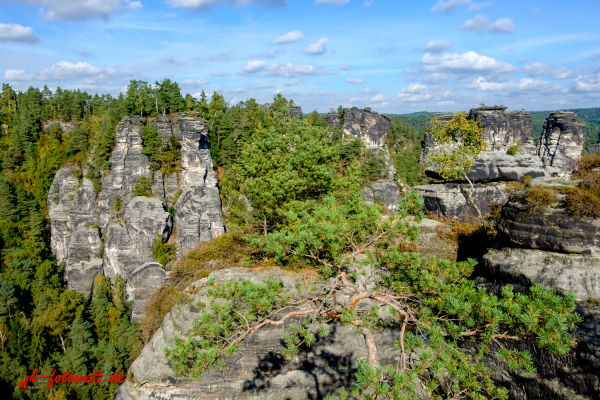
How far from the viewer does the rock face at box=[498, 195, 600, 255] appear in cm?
773

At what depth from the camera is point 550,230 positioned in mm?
8125

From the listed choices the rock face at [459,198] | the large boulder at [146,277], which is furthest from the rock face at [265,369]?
the large boulder at [146,277]

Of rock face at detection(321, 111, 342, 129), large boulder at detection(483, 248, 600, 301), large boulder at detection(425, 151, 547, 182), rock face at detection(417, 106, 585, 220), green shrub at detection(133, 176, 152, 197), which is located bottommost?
green shrub at detection(133, 176, 152, 197)

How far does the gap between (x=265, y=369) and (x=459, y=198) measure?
13249 millimetres

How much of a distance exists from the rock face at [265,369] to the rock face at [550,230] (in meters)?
4.21

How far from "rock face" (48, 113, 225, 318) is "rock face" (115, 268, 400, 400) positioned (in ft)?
94.1

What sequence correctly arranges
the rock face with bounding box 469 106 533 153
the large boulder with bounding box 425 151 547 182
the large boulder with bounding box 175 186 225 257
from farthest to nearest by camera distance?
the rock face with bounding box 469 106 533 153, the large boulder with bounding box 175 186 225 257, the large boulder with bounding box 425 151 547 182

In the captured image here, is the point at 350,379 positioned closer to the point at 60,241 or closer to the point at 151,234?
the point at 151,234

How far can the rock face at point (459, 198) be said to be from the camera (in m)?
17.7

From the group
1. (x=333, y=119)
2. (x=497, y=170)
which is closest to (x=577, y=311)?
(x=497, y=170)

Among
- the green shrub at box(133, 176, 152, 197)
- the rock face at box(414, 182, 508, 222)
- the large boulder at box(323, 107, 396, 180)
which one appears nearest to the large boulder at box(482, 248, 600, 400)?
the rock face at box(414, 182, 508, 222)

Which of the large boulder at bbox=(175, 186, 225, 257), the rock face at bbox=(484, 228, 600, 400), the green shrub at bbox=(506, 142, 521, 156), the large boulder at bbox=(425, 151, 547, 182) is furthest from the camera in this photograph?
the green shrub at bbox=(506, 142, 521, 156)

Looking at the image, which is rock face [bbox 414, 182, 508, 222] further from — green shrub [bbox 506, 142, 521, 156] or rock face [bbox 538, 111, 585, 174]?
rock face [bbox 538, 111, 585, 174]

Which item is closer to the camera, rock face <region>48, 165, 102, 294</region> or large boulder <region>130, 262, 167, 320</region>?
large boulder <region>130, 262, 167, 320</region>
